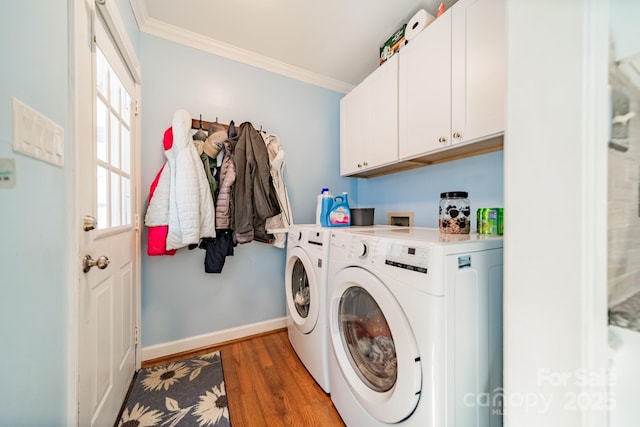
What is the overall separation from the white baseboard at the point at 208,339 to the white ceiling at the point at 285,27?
224 centimetres

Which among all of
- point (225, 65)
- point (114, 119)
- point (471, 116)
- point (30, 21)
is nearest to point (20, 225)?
point (30, 21)

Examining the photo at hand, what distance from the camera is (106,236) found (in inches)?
39.2

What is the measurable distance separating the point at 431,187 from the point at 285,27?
1583 millimetres

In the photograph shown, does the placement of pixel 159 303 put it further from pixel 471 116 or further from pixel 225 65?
pixel 471 116

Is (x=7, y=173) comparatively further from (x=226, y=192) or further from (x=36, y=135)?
(x=226, y=192)

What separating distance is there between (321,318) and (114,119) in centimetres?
154

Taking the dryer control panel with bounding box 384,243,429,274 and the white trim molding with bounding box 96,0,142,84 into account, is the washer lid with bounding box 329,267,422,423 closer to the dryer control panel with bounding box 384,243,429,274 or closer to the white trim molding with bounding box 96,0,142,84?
the dryer control panel with bounding box 384,243,429,274

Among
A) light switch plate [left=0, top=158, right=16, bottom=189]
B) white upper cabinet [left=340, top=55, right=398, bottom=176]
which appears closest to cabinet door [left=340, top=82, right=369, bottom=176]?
white upper cabinet [left=340, top=55, right=398, bottom=176]

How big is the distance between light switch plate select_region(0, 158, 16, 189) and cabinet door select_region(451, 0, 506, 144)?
1.57 meters

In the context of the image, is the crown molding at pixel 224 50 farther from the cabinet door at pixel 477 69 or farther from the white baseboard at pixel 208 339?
the white baseboard at pixel 208 339

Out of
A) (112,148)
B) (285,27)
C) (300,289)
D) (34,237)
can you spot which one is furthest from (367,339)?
(285,27)

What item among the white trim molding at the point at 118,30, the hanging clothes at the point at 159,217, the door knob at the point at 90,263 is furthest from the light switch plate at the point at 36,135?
the hanging clothes at the point at 159,217

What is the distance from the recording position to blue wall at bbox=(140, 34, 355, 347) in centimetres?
158

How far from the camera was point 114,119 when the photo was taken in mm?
1146
